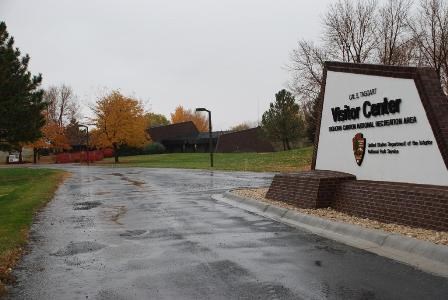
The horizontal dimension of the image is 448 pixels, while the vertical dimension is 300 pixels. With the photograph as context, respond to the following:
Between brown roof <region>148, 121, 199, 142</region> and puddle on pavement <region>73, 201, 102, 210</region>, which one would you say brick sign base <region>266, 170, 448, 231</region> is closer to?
puddle on pavement <region>73, 201, 102, 210</region>

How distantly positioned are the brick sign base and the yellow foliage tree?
48884mm

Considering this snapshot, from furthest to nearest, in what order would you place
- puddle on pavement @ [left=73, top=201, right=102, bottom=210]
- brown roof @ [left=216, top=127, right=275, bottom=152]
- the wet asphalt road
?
brown roof @ [left=216, top=127, right=275, bottom=152]
puddle on pavement @ [left=73, top=201, right=102, bottom=210]
the wet asphalt road

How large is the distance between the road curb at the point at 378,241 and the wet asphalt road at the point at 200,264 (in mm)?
314

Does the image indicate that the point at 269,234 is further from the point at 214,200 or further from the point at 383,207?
the point at 214,200

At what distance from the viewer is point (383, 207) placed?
33.8 feet

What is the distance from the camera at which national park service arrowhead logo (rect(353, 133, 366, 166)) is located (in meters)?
11.8

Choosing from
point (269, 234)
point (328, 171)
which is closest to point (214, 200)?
point (328, 171)

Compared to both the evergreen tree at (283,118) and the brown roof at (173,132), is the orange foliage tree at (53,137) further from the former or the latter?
the evergreen tree at (283,118)

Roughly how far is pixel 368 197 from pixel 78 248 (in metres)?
6.08

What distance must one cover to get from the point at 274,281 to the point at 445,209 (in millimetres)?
3897

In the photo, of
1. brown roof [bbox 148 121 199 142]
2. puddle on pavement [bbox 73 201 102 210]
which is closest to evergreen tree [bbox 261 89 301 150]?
brown roof [bbox 148 121 199 142]

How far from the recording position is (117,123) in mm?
61844

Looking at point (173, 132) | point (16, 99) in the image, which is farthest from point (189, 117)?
point (16, 99)

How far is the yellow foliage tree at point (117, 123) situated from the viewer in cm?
6175
